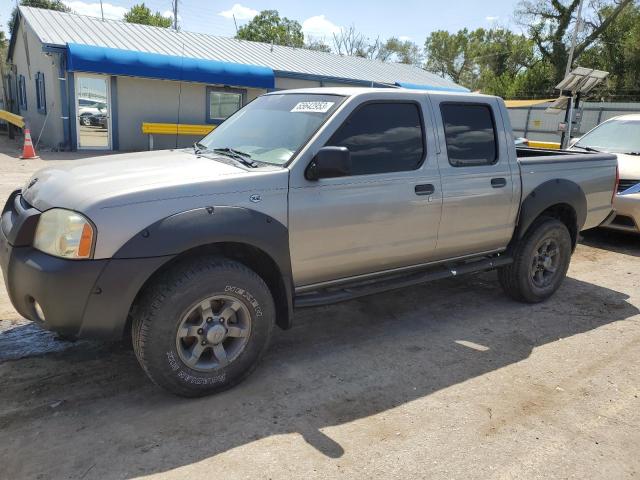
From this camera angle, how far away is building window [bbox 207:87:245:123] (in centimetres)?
1862

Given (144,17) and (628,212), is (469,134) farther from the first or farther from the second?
(144,17)

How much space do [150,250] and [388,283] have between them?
6.35 feet

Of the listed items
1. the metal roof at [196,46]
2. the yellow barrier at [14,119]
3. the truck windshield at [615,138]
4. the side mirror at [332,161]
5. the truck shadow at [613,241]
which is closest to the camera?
the side mirror at [332,161]

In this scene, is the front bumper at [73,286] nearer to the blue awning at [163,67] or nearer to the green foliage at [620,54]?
the blue awning at [163,67]

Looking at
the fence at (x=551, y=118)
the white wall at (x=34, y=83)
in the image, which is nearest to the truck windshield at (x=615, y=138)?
the white wall at (x=34, y=83)

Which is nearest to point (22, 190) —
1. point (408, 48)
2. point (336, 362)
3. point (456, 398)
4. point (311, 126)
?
point (311, 126)

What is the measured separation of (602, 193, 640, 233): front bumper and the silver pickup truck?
3.23 meters

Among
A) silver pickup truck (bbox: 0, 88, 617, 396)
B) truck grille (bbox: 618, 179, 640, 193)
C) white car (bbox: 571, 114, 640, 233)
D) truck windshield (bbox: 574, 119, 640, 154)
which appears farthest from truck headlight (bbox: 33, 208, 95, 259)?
truck windshield (bbox: 574, 119, 640, 154)

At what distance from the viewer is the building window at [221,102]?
1862 centimetres

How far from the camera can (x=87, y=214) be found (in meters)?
2.90

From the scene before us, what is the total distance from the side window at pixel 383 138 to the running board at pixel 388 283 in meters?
0.87

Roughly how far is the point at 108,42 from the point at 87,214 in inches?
628

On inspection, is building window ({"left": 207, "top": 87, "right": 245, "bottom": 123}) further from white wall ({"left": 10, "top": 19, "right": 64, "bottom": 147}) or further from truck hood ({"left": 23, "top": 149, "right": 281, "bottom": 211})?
truck hood ({"left": 23, "top": 149, "right": 281, "bottom": 211})

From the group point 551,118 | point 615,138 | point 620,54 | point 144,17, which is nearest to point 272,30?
point 144,17
